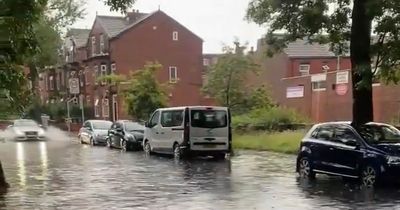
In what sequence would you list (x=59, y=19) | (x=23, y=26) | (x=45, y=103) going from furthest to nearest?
(x=45, y=103) < (x=59, y=19) < (x=23, y=26)

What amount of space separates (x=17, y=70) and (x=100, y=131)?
24.3 metres

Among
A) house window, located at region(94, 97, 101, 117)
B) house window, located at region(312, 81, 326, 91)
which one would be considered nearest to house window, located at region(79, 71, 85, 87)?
house window, located at region(94, 97, 101, 117)

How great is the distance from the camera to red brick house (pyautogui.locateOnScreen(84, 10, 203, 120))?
62.5 meters

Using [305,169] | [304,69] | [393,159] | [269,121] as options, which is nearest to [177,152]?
[305,169]

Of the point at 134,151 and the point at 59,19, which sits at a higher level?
the point at 59,19

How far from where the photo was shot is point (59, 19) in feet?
198

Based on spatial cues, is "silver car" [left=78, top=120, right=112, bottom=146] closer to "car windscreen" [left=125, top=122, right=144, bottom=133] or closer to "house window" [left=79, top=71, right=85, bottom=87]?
"car windscreen" [left=125, top=122, right=144, bottom=133]

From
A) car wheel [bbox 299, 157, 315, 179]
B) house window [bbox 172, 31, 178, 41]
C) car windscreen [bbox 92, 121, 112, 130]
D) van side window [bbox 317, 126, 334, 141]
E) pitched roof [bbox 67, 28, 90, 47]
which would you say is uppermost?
pitched roof [bbox 67, 28, 90, 47]

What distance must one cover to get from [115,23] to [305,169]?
50.9 metres

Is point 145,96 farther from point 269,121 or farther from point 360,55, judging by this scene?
point 360,55

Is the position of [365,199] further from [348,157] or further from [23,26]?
[23,26]

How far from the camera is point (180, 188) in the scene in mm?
15922

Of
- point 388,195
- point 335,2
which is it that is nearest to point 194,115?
point 335,2

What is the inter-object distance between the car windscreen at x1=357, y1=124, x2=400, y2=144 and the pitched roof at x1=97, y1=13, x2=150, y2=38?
1892 inches
